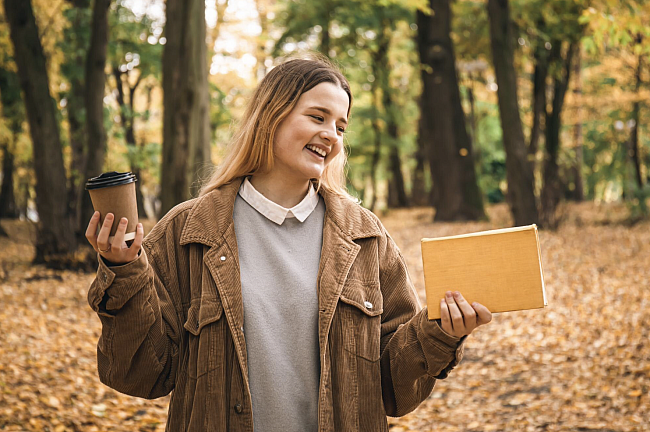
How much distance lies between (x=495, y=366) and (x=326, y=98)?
5109 mm

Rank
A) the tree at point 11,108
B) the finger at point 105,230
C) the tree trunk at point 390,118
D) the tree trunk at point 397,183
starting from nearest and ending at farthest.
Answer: the finger at point 105,230, the tree at point 11,108, the tree trunk at point 390,118, the tree trunk at point 397,183

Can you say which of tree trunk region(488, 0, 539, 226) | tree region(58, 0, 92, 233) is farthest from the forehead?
tree trunk region(488, 0, 539, 226)

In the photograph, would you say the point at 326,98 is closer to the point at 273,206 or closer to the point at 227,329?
the point at 273,206

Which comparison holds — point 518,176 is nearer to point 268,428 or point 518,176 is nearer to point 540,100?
point 540,100

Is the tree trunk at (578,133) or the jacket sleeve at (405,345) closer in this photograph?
the jacket sleeve at (405,345)

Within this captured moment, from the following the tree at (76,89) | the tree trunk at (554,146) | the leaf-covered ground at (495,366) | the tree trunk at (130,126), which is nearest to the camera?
the leaf-covered ground at (495,366)

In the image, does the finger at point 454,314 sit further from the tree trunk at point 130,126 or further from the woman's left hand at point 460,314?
the tree trunk at point 130,126

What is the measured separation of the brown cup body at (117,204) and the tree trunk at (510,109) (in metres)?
12.9

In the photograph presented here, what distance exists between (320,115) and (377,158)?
22336 mm

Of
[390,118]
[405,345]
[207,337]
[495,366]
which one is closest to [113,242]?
[207,337]

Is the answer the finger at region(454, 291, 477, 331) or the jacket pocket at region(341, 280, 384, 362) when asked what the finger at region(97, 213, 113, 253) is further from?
the finger at region(454, 291, 477, 331)

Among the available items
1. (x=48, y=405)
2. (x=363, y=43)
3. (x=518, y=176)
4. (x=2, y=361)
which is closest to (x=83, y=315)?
(x=2, y=361)

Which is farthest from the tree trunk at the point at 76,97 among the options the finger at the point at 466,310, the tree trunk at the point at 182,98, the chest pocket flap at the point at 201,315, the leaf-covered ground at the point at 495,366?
the finger at the point at 466,310

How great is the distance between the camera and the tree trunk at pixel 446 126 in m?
16.9
